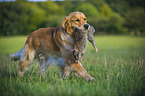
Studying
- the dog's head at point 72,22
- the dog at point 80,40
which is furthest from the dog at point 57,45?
the dog at point 80,40

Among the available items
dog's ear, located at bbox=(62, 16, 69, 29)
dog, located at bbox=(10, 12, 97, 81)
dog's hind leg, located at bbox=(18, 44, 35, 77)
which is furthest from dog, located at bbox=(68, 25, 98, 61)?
dog's hind leg, located at bbox=(18, 44, 35, 77)

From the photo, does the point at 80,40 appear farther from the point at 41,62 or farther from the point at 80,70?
the point at 41,62

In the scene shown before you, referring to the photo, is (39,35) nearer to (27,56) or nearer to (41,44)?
(41,44)

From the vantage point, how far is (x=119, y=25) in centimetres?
4506

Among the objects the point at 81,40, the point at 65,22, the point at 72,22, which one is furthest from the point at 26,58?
the point at 81,40

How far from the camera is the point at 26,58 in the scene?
3.87 metres

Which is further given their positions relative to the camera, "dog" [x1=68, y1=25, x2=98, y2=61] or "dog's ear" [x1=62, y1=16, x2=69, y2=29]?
"dog's ear" [x1=62, y1=16, x2=69, y2=29]

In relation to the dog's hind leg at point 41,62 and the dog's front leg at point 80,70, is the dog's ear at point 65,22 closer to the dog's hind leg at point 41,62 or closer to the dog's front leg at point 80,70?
the dog's front leg at point 80,70

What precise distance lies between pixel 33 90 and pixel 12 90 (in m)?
0.45

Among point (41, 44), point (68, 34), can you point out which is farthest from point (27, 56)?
point (68, 34)

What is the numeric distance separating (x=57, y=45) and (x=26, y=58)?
1.10 metres

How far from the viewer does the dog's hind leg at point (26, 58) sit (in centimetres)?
382

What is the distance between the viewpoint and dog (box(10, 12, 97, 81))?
3277 mm

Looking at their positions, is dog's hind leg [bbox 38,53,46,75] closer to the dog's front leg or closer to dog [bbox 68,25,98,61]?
the dog's front leg
